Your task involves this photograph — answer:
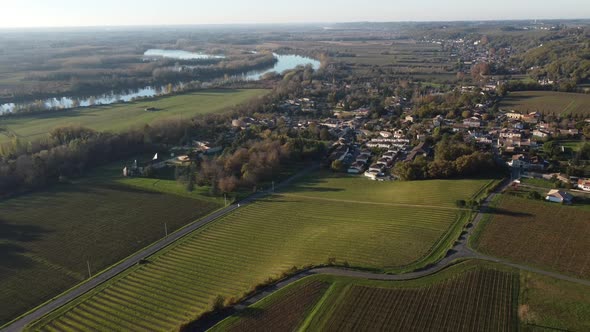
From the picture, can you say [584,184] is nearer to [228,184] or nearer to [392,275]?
[392,275]

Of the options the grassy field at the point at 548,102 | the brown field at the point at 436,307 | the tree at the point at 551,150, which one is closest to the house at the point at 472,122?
the grassy field at the point at 548,102

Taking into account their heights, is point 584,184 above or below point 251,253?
above

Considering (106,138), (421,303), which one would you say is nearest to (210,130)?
(106,138)

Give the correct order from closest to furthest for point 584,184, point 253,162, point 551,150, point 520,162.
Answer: point 584,184, point 520,162, point 253,162, point 551,150

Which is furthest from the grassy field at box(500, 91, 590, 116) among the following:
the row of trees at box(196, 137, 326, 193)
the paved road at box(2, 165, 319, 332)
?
the paved road at box(2, 165, 319, 332)

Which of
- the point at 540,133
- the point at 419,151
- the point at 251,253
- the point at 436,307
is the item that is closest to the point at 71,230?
the point at 251,253

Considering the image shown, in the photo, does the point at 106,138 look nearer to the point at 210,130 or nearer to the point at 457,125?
the point at 210,130
